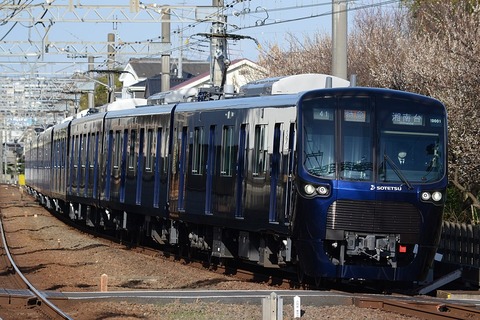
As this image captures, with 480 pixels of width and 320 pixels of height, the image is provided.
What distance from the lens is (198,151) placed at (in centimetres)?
1977

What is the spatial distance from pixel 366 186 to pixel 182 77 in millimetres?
50691

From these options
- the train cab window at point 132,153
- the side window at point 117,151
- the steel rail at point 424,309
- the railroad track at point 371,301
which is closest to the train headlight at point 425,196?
the railroad track at point 371,301

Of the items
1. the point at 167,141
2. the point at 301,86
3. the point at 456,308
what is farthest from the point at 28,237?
the point at 456,308

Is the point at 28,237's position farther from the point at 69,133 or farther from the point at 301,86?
the point at 301,86

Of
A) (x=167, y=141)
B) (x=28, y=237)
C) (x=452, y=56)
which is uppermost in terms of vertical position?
(x=452, y=56)

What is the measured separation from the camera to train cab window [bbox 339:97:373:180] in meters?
15.0

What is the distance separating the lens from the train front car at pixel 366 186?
48.8 feet

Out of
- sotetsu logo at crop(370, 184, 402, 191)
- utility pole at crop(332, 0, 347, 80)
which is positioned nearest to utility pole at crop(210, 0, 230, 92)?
utility pole at crop(332, 0, 347, 80)

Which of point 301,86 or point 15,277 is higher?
point 301,86

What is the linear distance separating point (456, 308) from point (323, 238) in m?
2.56

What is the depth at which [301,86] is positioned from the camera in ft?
58.2

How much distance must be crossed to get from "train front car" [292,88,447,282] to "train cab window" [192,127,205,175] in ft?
15.0

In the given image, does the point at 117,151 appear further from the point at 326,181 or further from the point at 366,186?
the point at 366,186

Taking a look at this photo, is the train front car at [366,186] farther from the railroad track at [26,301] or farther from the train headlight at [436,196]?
the railroad track at [26,301]
